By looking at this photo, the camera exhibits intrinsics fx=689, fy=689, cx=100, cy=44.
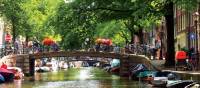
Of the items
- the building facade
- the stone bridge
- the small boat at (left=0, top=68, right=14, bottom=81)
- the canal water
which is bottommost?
the canal water

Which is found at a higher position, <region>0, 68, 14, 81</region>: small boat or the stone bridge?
the stone bridge

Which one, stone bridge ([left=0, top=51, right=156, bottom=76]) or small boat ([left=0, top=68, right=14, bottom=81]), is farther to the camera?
stone bridge ([left=0, top=51, right=156, bottom=76])

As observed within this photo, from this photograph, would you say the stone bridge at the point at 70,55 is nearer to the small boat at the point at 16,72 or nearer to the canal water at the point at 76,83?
the canal water at the point at 76,83

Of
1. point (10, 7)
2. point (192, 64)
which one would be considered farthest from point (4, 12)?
point (192, 64)

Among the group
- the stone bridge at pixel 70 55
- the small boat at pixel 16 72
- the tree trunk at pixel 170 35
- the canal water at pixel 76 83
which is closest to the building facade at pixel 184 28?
the stone bridge at pixel 70 55

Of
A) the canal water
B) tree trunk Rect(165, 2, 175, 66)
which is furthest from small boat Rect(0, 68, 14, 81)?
tree trunk Rect(165, 2, 175, 66)

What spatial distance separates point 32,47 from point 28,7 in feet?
22.3

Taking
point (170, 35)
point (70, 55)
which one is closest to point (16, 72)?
point (70, 55)

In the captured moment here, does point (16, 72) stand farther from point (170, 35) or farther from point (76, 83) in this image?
point (170, 35)

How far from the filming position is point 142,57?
64.9 metres

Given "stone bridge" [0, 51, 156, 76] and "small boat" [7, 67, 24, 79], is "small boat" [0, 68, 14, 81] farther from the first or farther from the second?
"stone bridge" [0, 51, 156, 76]

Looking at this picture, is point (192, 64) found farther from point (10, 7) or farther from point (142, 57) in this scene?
point (10, 7)

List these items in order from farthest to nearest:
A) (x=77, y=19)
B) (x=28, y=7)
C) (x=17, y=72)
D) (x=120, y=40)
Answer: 1. (x=120, y=40)
2. (x=28, y=7)
3. (x=17, y=72)
4. (x=77, y=19)

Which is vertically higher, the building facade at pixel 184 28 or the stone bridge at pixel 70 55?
the building facade at pixel 184 28
